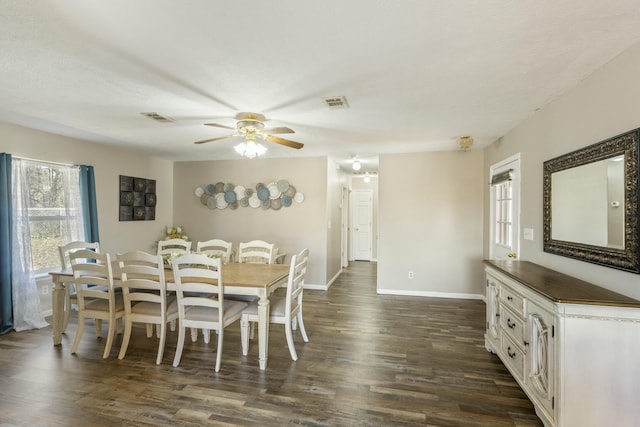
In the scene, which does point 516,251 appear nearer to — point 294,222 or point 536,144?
point 536,144

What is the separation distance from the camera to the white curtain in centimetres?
376

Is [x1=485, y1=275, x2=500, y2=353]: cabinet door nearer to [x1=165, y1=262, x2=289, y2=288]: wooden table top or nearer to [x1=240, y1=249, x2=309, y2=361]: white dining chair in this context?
[x1=240, y1=249, x2=309, y2=361]: white dining chair

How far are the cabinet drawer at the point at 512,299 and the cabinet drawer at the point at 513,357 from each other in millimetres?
278

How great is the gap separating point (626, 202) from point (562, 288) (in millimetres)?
645

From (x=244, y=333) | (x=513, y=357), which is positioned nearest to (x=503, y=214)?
(x=513, y=357)

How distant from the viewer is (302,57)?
2.11m

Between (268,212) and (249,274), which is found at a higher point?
(268,212)

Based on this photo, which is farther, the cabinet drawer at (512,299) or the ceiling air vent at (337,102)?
the ceiling air vent at (337,102)

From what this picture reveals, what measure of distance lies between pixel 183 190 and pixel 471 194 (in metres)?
5.36

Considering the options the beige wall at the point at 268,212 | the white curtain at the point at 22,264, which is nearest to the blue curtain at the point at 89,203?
the white curtain at the point at 22,264

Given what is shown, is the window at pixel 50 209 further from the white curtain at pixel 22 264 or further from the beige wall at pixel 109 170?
the beige wall at pixel 109 170

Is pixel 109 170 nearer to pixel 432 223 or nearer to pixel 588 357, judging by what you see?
pixel 432 223

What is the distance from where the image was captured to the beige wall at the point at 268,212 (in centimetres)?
572

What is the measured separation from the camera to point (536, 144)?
316 cm
